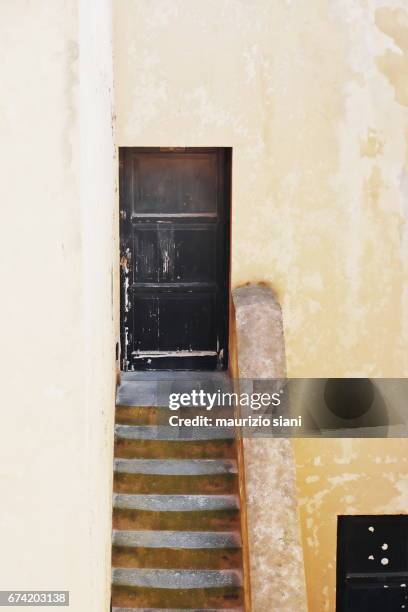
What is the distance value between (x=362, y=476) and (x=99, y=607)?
110 inches

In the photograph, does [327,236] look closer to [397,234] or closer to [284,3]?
[397,234]

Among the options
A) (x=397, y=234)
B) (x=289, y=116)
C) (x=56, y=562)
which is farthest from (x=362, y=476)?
(x=56, y=562)

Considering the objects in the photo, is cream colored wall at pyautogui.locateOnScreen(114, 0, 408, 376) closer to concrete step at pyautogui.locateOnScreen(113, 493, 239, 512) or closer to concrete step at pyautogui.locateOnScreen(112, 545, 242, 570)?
concrete step at pyautogui.locateOnScreen(113, 493, 239, 512)

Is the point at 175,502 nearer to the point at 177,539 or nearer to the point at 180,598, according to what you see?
the point at 177,539

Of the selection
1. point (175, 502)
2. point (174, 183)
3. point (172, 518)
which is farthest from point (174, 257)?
point (172, 518)

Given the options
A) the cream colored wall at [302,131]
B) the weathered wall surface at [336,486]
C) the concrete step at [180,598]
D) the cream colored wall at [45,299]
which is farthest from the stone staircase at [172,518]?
the cream colored wall at [45,299]

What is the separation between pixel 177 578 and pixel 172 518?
1.24 feet

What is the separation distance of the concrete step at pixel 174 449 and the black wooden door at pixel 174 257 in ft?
2.53

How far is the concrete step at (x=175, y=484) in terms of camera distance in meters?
4.80

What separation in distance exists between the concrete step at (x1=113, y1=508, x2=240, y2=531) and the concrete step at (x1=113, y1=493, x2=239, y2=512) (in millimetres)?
26

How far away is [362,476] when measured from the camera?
549cm

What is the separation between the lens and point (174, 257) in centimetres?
549

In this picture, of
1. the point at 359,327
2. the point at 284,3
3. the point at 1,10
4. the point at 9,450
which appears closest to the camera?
the point at 1,10

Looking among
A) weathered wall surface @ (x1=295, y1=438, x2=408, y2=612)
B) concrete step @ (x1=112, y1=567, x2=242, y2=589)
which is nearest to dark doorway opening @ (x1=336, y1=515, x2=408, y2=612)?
weathered wall surface @ (x1=295, y1=438, x2=408, y2=612)
